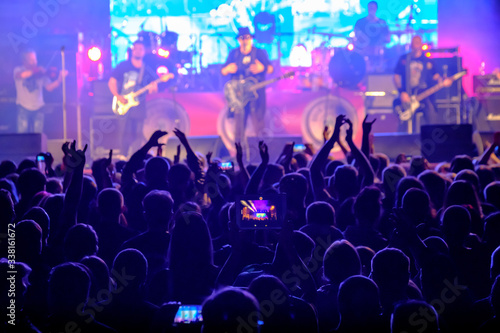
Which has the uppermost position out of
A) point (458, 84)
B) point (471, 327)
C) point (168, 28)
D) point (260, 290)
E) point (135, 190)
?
point (168, 28)

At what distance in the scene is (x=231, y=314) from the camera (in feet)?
6.68

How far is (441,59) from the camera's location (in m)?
11.1

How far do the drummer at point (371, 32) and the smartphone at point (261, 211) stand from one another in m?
9.07

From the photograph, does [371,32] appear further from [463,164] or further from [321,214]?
[321,214]

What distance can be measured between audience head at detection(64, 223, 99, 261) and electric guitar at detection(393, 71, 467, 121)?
28.2 feet

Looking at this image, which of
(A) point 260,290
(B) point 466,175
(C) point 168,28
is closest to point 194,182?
(B) point 466,175

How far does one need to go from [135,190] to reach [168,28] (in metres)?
9.43

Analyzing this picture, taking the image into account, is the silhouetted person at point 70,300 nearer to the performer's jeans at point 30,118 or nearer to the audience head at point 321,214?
the audience head at point 321,214

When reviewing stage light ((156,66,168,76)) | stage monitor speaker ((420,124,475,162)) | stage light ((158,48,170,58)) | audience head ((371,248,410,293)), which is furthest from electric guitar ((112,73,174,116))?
audience head ((371,248,410,293))

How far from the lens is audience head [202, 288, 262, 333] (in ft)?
6.66

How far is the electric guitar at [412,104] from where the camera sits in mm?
10727

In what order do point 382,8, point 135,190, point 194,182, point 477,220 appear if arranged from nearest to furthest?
point 477,220 < point 135,190 < point 194,182 < point 382,8

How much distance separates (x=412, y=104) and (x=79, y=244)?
8.74m

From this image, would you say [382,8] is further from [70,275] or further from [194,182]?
[70,275]
